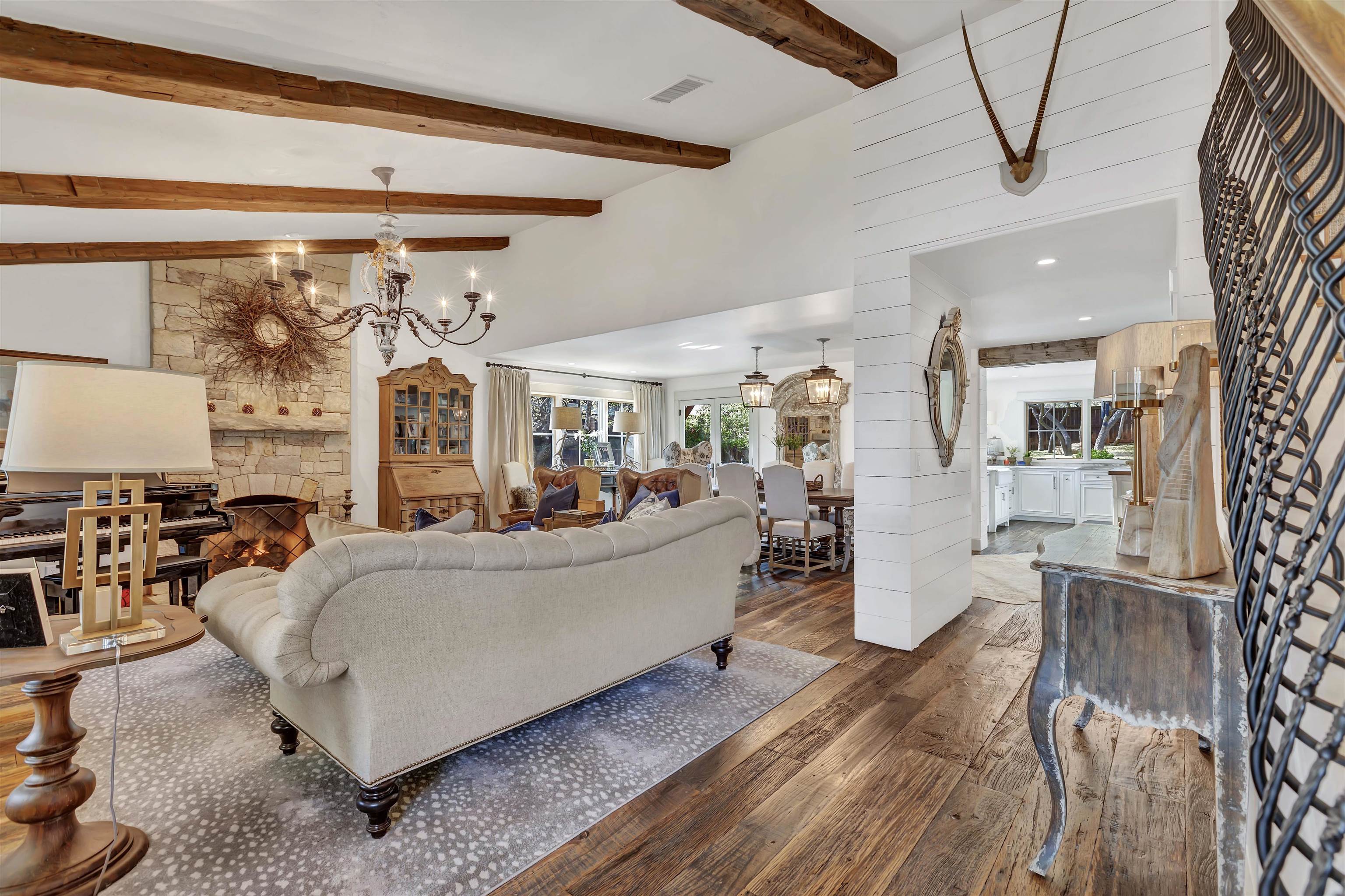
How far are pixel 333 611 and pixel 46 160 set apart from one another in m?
3.47

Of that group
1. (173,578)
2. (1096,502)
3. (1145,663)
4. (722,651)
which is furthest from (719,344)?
(1096,502)

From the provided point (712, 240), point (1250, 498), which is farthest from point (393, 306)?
point (1250, 498)

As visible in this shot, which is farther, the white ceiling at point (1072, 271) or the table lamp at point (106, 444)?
the white ceiling at point (1072, 271)

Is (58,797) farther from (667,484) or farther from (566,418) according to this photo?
(566,418)

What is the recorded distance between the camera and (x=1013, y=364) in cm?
683

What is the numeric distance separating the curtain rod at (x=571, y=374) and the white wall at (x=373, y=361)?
1.82 ft

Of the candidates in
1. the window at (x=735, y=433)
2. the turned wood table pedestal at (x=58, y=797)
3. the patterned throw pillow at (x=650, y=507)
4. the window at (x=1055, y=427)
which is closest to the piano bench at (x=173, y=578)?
the turned wood table pedestal at (x=58, y=797)

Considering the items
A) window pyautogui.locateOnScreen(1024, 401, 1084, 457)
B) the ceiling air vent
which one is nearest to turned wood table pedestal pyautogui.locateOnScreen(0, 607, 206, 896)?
the ceiling air vent

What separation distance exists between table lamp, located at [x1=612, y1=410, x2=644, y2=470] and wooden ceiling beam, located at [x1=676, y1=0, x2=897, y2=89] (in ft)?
19.5

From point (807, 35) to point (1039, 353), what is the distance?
5.23m

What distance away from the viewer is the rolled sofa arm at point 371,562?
1650 mm

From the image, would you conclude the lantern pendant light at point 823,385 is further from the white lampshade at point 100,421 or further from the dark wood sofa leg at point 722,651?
the white lampshade at point 100,421

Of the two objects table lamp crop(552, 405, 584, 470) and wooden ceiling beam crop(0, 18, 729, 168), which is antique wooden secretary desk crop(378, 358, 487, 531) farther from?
wooden ceiling beam crop(0, 18, 729, 168)

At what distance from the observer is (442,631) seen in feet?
6.29
